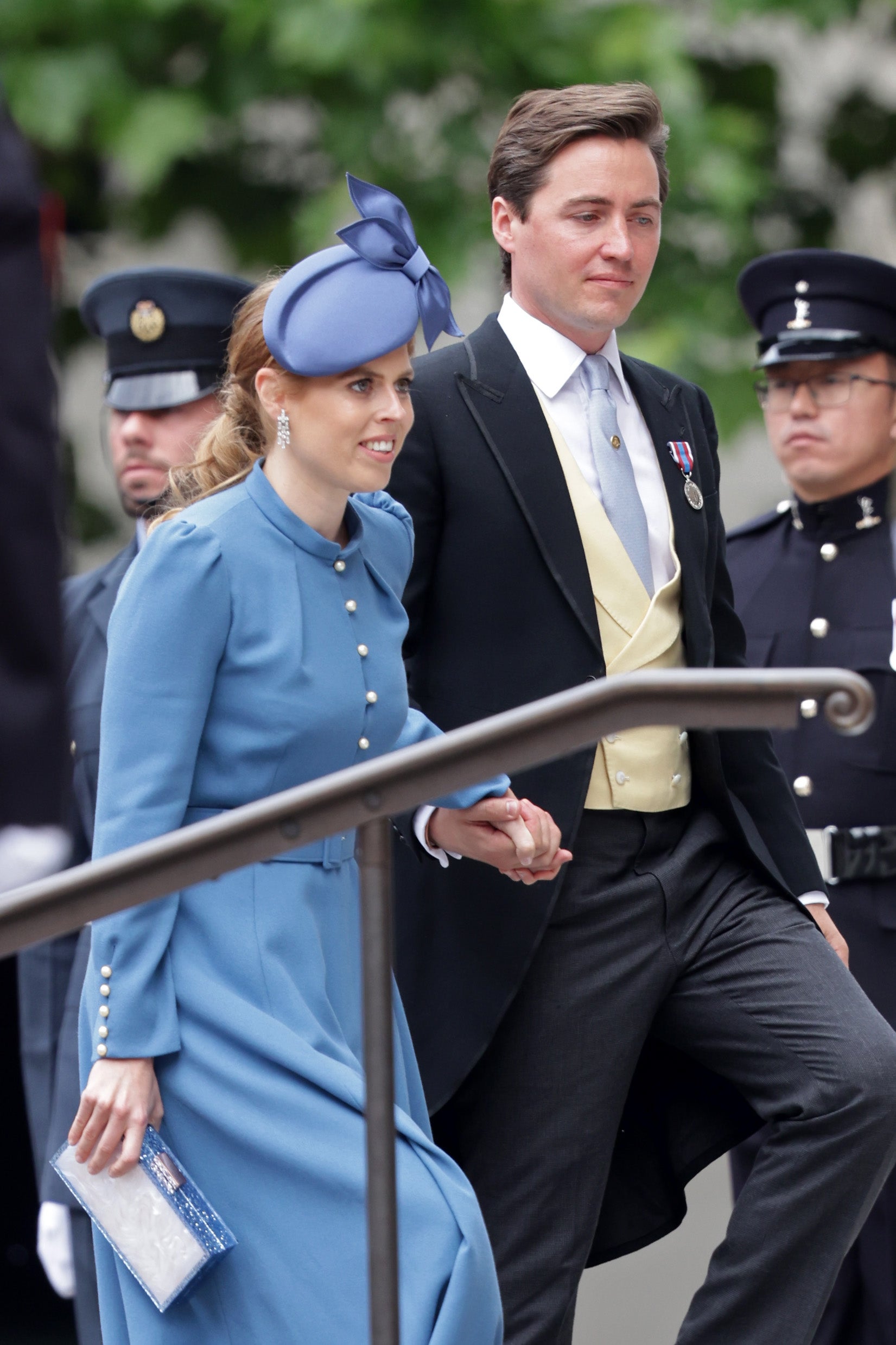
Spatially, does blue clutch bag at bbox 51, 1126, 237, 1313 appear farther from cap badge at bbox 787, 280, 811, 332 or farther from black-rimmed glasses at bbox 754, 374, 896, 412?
cap badge at bbox 787, 280, 811, 332

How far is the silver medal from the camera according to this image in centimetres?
358

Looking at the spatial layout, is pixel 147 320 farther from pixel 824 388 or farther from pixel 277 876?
pixel 277 876

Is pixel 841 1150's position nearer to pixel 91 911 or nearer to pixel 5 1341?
pixel 91 911

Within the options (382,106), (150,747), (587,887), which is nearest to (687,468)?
(587,887)

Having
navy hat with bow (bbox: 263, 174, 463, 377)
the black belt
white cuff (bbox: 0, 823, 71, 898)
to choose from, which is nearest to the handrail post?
white cuff (bbox: 0, 823, 71, 898)

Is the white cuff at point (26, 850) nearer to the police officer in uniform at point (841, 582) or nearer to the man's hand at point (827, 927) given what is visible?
the man's hand at point (827, 927)

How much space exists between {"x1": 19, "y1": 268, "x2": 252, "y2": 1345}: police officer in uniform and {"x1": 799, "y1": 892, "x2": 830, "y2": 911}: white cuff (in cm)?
133

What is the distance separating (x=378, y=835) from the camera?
2.11 metres

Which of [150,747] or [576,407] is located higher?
[576,407]

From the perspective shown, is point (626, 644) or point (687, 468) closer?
point (626, 644)

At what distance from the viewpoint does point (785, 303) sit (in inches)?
193

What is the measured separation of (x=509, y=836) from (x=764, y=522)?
2.08 metres

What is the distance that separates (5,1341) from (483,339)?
116 inches

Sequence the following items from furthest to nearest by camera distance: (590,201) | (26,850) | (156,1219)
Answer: (590,201), (156,1219), (26,850)
